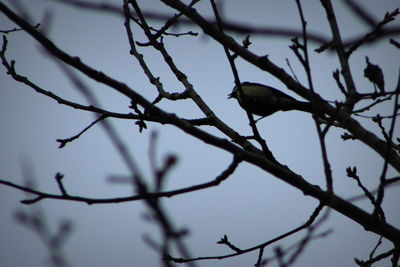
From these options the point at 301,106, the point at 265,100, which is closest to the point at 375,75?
the point at 301,106

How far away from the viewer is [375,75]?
8.41 feet

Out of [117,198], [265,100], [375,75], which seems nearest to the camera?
[117,198]

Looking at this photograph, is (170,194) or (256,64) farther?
(256,64)

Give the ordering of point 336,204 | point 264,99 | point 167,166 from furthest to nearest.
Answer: point 264,99
point 336,204
point 167,166

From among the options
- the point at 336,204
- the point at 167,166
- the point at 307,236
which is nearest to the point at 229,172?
the point at 307,236

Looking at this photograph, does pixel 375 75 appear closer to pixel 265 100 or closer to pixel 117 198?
pixel 117 198

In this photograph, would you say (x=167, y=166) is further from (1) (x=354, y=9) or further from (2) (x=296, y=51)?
(2) (x=296, y=51)

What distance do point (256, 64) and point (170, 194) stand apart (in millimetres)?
1046

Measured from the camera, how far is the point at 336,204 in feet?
7.22

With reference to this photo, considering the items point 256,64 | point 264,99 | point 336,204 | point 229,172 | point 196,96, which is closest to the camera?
point 229,172

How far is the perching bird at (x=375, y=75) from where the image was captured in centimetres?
253

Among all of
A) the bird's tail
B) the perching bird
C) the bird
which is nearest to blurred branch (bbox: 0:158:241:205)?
the perching bird

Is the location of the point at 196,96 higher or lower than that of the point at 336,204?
A: higher

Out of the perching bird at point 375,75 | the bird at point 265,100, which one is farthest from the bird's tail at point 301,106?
the perching bird at point 375,75
